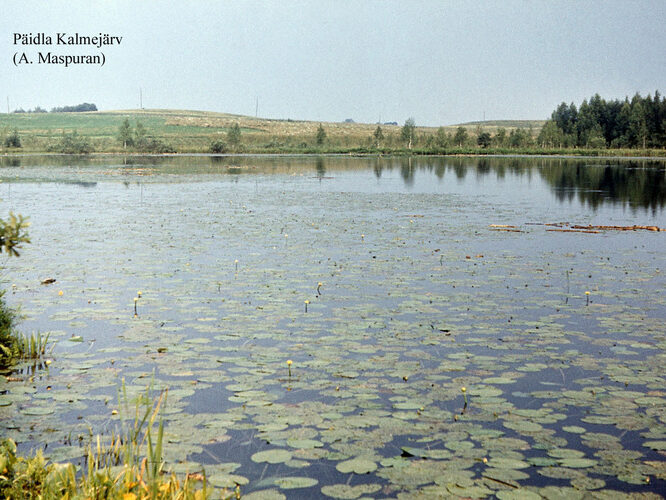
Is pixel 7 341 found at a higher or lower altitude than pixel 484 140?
lower

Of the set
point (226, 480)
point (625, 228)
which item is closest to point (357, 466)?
point (226, 480)

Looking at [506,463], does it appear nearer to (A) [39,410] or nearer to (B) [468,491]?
(B) [468,491]

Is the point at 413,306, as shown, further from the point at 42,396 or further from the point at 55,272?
the point at 55,272

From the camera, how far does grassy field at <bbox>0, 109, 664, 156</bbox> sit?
94188mm

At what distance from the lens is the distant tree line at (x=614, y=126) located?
117 meters

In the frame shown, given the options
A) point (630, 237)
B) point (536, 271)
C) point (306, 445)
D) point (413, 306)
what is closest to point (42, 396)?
point (306, 445)

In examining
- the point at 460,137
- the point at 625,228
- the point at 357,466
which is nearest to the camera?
the point at 357,466

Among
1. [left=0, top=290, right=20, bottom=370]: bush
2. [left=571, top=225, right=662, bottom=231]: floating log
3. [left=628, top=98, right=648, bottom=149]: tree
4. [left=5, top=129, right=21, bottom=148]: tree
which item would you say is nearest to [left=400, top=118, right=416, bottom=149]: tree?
[left=628, top=98, right=648, bottom=149]: tree

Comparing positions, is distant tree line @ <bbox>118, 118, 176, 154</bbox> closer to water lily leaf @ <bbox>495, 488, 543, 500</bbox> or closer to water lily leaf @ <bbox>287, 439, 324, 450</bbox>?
water lily leaf @ <bbox>287, 439, 324, 450</bbox>

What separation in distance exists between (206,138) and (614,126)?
75128 mm

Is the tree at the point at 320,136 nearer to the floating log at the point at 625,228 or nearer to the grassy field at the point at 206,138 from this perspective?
the grassy field at the point at 206,138

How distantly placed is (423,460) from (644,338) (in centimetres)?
435

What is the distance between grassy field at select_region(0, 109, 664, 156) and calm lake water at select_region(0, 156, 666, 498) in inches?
3055

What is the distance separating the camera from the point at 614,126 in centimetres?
12569
